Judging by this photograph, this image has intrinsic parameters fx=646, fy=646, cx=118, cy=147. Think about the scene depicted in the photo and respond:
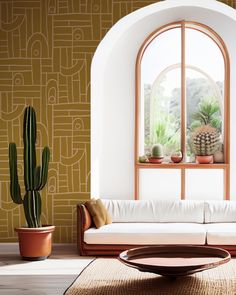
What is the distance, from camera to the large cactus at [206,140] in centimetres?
808

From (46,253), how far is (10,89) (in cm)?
202

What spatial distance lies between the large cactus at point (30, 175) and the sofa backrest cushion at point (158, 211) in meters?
1.04

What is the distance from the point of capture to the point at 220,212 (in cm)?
746

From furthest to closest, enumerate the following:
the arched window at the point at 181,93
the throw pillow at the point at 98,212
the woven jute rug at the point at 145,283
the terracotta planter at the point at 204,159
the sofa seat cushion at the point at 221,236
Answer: the arched window at the point at 181,93 < the terracotta planter at the point at 204,159 < the throw pillow at the point at 98,212 < the sofa seat cushion at the point at 221,236 < the woven jute rug at the point at 145,283

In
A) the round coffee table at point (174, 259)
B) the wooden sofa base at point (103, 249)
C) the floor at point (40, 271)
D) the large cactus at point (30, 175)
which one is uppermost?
the large cactus at point (30, 175)

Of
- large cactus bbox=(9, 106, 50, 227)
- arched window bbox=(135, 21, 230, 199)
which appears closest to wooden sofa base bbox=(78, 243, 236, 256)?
large cactus bbox=(9, 106, 50, 227)

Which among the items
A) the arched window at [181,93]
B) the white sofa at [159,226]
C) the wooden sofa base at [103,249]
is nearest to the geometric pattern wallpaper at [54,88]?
the white sofa at [159,226]

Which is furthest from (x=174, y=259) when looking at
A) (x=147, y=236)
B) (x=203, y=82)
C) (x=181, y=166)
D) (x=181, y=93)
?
(x=203, y=82)

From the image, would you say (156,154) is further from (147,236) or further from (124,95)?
(147,236)

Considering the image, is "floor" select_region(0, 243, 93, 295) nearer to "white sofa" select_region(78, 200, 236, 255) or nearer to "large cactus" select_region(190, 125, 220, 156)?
"white sofa" select_region(78, 200, 236, 255)

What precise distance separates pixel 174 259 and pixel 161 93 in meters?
3.25

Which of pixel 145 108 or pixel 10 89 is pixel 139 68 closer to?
pixel 145 108

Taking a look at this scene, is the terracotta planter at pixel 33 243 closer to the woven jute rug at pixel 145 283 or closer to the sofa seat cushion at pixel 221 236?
the woven jute rug at pixel 145 283

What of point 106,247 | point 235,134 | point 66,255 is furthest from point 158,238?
point 235,134
